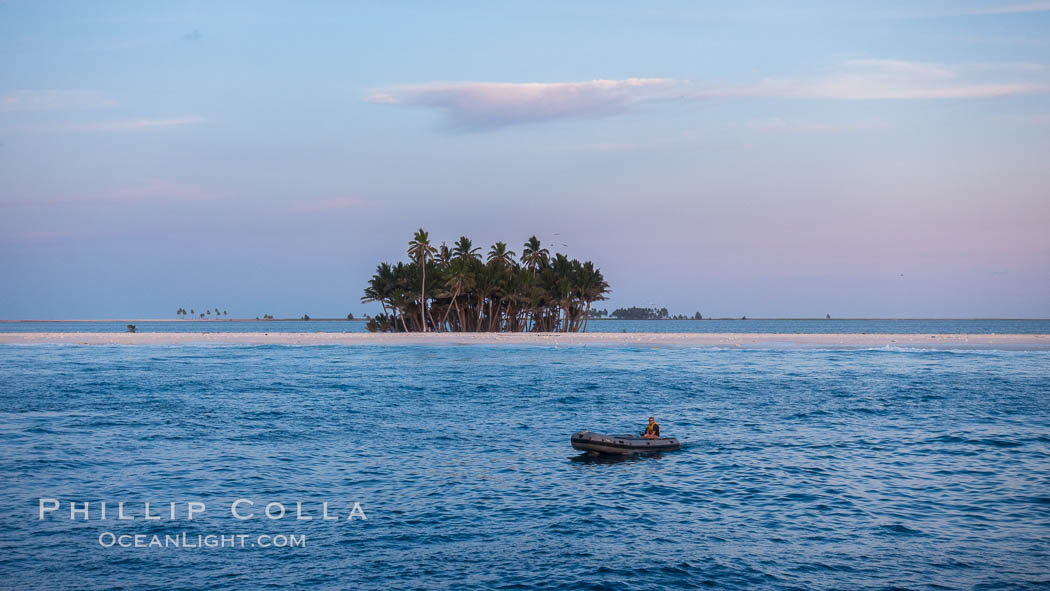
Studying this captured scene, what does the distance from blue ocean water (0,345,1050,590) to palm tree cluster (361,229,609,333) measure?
7515cm

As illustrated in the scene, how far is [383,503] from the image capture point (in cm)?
1873

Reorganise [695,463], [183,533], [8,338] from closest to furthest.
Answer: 1. [183,533]
2. [695,463]
3. [8,338]

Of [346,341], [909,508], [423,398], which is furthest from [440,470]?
[346,341]

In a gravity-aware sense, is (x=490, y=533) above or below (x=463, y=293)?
below

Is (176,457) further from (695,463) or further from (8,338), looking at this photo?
(8,338)

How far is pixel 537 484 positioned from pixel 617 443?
15.9 ft

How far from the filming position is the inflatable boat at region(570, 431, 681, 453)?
A: 24.8 m

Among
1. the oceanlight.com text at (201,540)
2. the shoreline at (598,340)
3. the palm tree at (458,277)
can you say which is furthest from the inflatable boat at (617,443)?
the palm tree at (458,277)

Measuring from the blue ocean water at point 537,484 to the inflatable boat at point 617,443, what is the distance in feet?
1.86

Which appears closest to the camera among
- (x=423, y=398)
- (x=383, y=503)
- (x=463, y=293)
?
(x=383, y=503)

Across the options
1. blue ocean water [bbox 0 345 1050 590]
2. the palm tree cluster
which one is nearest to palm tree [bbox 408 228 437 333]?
the palm tree cluster

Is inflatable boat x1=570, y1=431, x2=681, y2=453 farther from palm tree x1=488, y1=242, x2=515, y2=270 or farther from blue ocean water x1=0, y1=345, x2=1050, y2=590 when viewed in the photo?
palm tree x1=488, y1=242, x2=515, y2=270

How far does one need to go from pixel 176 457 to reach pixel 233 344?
8998cm

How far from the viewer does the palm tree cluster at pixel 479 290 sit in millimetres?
122356
